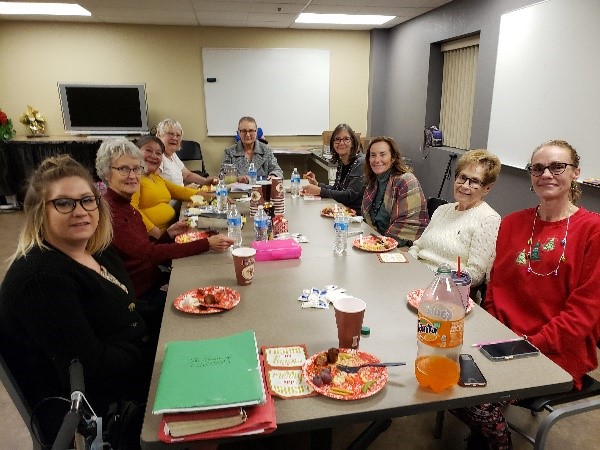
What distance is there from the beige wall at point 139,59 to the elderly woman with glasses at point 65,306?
5.04 metres

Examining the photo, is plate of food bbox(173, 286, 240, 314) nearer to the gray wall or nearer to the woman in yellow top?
the woman in yellow top

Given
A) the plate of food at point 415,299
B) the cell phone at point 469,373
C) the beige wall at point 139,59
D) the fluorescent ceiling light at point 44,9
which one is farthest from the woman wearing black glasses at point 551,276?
the beige wall at point 139,59

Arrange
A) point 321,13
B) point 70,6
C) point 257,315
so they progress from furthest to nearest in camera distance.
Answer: point 321,13
point 70,6
point 257,315

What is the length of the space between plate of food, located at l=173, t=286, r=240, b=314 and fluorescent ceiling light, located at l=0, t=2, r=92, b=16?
4.51 meters

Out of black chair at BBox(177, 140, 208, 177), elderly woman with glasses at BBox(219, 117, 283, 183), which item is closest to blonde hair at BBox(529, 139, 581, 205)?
elderly woman with glasses at BBox(219, 117, 283, 183)

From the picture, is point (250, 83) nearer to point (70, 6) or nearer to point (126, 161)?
point (70, 6)

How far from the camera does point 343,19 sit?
5426 mm

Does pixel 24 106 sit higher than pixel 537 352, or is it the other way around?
pixel 24 106

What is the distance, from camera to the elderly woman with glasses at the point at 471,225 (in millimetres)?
1840

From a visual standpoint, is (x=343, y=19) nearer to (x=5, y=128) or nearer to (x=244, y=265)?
(x=5, y=128)

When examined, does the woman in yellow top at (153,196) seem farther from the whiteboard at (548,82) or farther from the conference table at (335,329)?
the whiteboard at (548,82)

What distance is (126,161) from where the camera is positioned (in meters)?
2.07

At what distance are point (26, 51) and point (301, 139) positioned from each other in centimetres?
388

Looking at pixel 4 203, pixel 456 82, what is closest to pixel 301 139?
pixel 456 82
